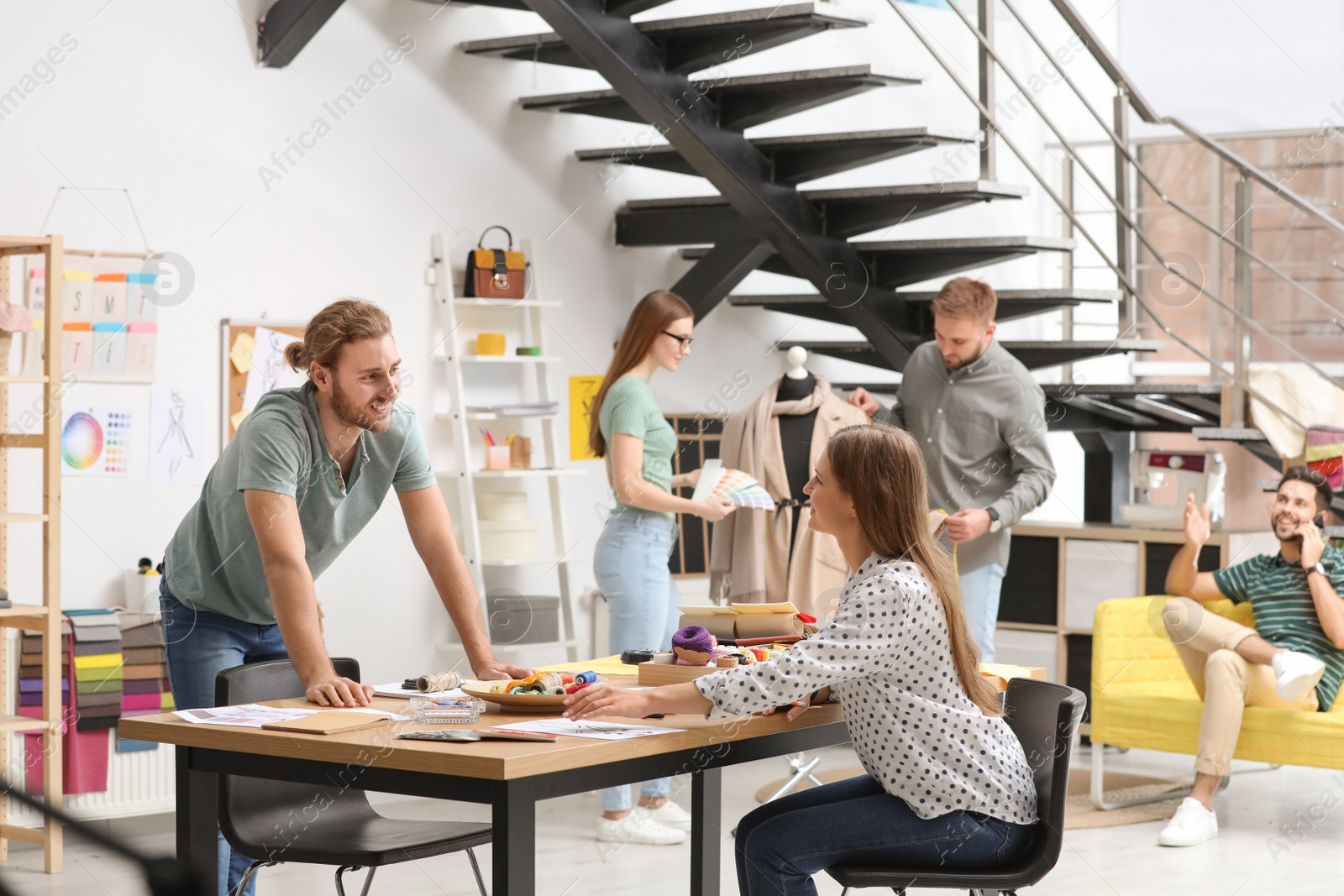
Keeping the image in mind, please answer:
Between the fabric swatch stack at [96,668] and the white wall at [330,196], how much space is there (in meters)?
0.26

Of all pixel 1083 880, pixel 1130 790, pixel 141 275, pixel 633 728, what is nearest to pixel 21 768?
pixel 141 275

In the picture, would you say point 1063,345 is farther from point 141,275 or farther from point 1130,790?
point 141,275

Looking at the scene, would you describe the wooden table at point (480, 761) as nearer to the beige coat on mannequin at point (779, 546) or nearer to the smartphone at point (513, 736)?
the smartphone at point (513, 736)

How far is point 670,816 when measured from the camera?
446 cm

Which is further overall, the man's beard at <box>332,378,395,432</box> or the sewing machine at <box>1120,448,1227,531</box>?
the sewing machine at <box>1120,448,1227,531</box>

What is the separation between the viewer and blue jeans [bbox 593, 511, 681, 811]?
4.18 meters

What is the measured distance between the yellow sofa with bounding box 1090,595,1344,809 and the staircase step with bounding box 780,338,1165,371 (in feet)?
2.84

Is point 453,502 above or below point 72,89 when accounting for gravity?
below

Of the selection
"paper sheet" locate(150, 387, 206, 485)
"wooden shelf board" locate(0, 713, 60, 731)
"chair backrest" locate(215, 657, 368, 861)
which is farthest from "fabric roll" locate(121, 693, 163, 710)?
"chair backrest" locate(215, 657, 368, 861)

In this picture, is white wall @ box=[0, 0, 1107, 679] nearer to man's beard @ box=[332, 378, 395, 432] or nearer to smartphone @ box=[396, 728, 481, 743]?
man's beard @ box=[332, 378, 395, 432]

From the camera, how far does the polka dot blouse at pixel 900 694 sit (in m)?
2.19

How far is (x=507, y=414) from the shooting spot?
514 centimetres

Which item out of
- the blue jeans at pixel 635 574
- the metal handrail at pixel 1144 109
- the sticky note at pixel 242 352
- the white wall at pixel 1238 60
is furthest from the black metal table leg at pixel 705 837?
the white wall at pixel 1238 60

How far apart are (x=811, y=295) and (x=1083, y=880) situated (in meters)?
2.40
